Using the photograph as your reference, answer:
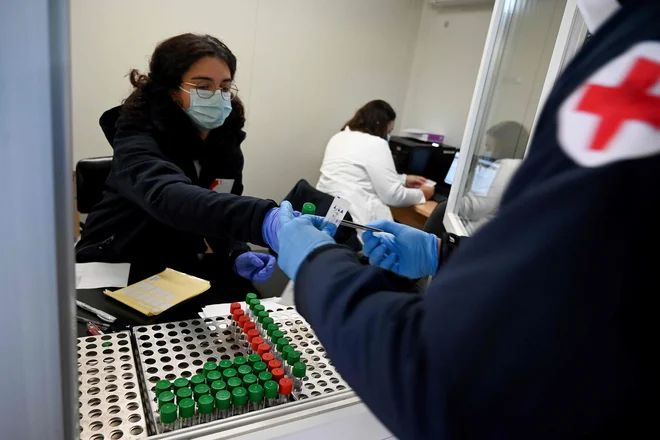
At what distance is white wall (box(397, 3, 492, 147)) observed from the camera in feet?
9.95

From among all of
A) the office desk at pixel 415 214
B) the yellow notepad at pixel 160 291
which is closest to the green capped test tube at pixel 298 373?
the yellow notepad at pixel 160 291

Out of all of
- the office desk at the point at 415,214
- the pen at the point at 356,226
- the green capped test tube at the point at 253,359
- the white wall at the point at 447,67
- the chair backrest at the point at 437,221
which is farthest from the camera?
the white wall at the point at 447,67

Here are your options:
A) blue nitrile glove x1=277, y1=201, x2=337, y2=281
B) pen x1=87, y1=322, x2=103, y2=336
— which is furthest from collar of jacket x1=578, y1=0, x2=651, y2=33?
pen x1=87, y1=322, x2=103, y2=336

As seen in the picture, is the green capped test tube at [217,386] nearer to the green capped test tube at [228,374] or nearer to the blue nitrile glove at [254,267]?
the green capped test tube at [228,374]

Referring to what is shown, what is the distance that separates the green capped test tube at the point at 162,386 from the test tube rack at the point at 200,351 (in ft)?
0.06

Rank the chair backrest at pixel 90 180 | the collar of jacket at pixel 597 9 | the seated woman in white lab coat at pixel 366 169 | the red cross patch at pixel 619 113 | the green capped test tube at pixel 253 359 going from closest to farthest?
the red cross patch at pixel 619 113
the collar of jacket at pixel 597 9
the green capped test tube at pixel 253 359
the chair backrest at pixel 90 180
the seated woman in white lab coat at pixel 366 169

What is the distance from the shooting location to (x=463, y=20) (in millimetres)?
3080

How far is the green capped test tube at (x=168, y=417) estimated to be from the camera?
0.58 m

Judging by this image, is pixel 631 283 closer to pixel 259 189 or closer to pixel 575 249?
pixel 575 249

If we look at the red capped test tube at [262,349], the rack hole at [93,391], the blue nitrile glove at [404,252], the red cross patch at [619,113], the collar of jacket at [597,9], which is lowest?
the rack hole at [93,391]

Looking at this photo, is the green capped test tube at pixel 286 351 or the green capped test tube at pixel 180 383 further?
the green capped test tube at pixel 286 351

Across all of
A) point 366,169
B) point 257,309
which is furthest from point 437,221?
point 257,309

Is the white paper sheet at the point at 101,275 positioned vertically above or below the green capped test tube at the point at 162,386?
below

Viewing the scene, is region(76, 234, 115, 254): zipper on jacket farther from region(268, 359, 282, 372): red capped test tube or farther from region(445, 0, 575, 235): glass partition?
region(445, 0, 575, 235): glass partition
